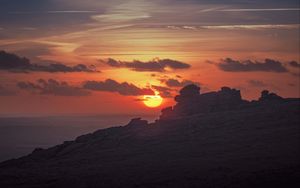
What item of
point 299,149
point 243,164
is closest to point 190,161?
point 243,164

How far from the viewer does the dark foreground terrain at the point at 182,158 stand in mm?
129375

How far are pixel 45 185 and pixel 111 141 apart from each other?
5933 centimetres

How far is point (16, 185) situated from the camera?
137 m

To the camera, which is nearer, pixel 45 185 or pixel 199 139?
pixel 45 185

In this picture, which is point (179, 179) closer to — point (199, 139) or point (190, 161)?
point (190, 161)

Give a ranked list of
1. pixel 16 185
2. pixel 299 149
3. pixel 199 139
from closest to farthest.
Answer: pixel 16 185, pixel 299 149, pixel 199 139

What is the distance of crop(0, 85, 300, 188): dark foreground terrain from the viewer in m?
129

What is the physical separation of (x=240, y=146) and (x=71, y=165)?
1745 inches

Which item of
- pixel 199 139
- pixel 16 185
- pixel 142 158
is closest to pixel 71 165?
pixel 142 158

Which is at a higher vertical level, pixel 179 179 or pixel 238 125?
pixel 238 125

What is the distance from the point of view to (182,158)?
16012 centimetres

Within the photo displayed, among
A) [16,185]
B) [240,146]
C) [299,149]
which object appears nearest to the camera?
[16,185]

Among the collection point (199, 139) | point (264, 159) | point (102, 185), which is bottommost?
point (102, 185)

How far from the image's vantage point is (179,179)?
130m
